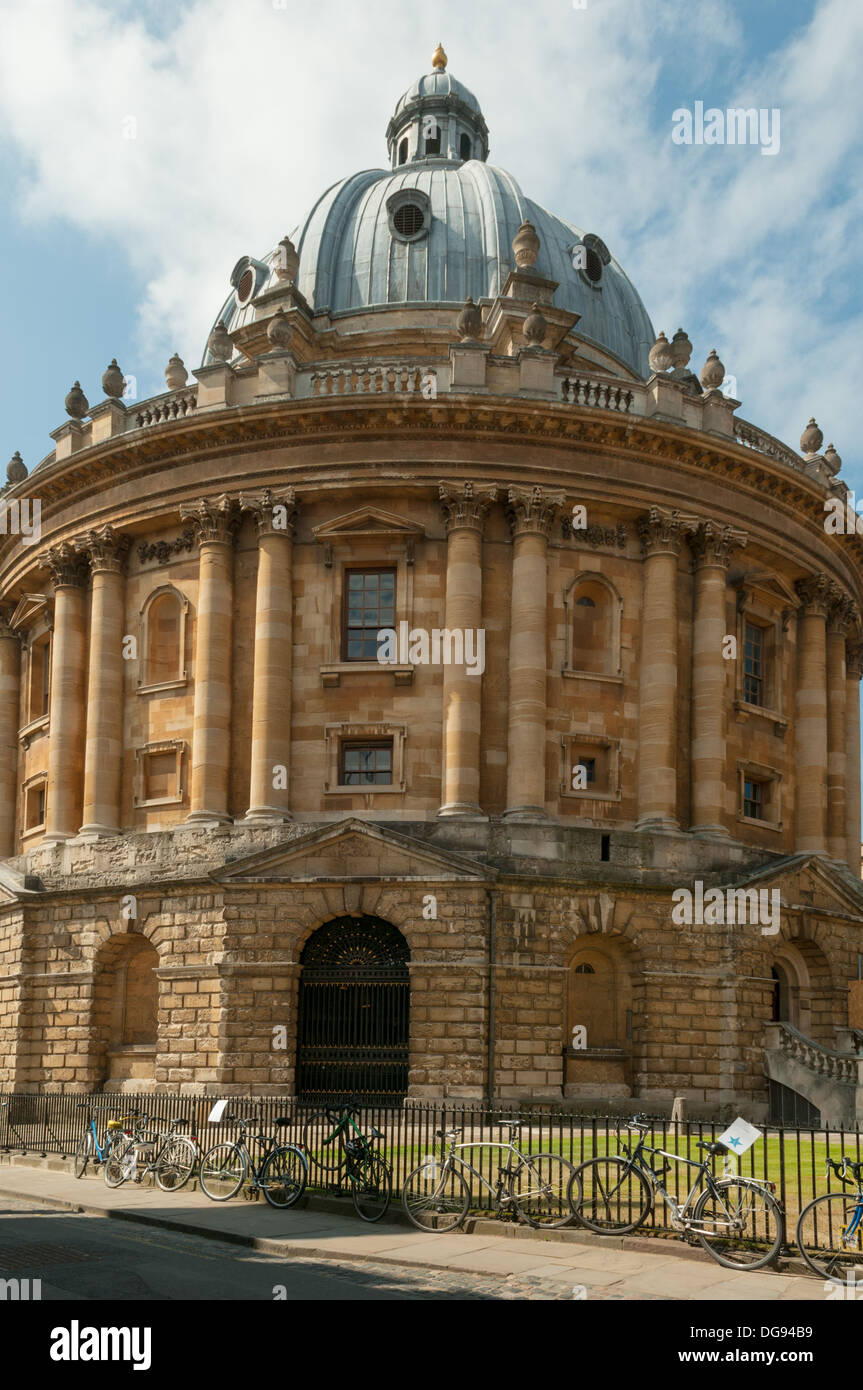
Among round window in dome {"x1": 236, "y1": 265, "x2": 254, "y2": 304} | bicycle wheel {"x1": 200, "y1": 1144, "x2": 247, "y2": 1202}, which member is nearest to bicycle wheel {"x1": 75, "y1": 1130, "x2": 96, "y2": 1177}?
bicycle wheel {"x1": 200, "y1": 1144, "x2": 247, "y2": 1202}

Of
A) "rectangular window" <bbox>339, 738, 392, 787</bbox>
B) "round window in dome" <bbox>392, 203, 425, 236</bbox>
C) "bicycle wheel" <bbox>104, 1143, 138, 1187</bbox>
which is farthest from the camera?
"round window in dome" <bbox>392, 203, 425, 236</bbox>

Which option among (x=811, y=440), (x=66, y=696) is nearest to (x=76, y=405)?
(x=66, y=696)

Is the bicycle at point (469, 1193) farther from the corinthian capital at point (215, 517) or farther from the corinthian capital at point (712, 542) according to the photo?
the corinthian capital at point (712, 542)

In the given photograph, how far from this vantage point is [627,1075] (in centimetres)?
3262

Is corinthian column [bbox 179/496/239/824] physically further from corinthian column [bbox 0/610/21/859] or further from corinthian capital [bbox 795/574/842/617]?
corinthian capital [bbox 795/574/842/617]

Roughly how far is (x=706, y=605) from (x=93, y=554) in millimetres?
16804

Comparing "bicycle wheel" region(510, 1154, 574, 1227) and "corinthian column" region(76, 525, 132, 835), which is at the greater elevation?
"corinthian column" region(76, 525, 132, 835)

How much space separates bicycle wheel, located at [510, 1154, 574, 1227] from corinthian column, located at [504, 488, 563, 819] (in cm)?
1604

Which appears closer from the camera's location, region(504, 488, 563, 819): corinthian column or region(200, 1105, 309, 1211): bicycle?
region(200, 1105, 309, 1211): bicycle

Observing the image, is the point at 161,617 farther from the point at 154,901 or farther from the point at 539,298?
the point at 539,298

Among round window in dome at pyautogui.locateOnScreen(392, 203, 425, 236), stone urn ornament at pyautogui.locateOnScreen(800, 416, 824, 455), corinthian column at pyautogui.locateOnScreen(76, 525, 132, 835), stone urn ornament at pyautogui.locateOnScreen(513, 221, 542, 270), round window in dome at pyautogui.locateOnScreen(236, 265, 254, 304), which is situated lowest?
corinthian column at pyautogui.locateOnScreen(76, 525, 132, 835)

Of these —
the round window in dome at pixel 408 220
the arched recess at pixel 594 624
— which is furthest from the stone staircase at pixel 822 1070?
the round window in dome at pixel 408 220

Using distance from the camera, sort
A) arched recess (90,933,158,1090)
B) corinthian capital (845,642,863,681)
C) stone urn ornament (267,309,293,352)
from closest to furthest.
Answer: arched recess (90,933,158,1090) → stone urn ornament (267,309,293,352) → corinthian capital (845,642,863,681)

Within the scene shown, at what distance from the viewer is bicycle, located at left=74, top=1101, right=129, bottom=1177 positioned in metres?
22.7
